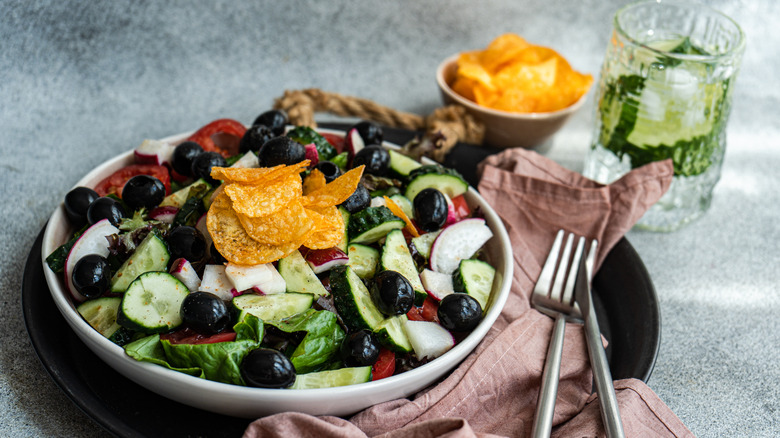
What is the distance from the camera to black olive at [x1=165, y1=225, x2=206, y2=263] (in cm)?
119

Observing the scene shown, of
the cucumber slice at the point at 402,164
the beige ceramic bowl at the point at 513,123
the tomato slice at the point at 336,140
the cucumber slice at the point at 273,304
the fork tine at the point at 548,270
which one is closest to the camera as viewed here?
the cucumber slice at the point at 273,304

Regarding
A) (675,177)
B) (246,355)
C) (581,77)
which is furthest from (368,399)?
(581,77)

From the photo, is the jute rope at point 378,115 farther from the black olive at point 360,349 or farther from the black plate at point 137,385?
the black olive at point 360,349

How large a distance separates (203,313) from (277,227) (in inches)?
8.0

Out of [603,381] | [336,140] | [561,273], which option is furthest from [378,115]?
[603,381]

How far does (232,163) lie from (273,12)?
3.85 ft

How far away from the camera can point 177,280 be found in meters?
1.15

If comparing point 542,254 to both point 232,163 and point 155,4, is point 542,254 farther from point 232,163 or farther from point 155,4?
point 155,4

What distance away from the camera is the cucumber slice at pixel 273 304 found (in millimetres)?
1109

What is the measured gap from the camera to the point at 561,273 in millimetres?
1463

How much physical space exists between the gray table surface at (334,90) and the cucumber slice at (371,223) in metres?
0.58

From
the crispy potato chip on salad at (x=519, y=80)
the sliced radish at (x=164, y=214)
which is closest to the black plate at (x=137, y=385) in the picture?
the sliced radish at (x=164, y=214)

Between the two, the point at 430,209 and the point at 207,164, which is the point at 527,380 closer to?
the point at 430,209

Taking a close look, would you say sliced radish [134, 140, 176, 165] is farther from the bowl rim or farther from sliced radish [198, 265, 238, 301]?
the bowl rim
